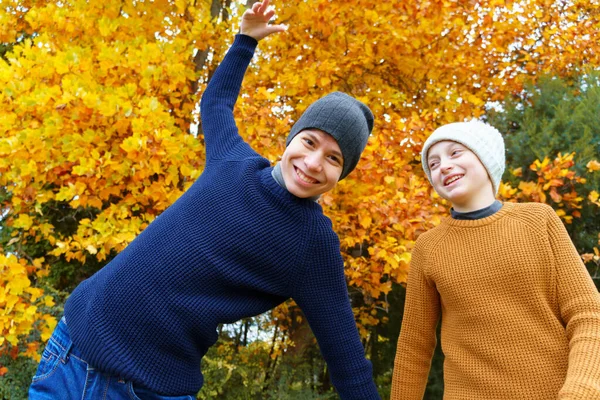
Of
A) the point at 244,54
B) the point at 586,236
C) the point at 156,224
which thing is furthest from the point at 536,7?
the point at 156,224

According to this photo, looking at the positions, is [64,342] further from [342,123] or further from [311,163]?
[342,123]

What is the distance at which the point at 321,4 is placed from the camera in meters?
3.54

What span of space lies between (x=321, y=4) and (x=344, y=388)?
2593mm

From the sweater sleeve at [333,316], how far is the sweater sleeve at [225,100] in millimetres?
479

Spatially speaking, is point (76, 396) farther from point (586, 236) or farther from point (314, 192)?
point (586, 236)

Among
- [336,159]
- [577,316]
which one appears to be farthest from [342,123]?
[577,316]

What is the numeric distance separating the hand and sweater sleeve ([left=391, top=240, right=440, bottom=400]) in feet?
3.15

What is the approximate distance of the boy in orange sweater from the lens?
5.14 feet

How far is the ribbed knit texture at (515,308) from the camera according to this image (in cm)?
155

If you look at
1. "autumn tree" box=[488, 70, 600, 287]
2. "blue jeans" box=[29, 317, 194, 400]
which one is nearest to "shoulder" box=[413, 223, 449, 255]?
"blue jeans" box=[29, 317, 194, 400]

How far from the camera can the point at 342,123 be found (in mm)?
1704

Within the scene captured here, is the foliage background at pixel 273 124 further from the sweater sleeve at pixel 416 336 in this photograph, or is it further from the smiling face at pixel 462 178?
the smiling face at pixel 462 178

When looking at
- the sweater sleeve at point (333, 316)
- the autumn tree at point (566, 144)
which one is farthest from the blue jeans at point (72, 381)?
the autumn tree at point (566, 144)

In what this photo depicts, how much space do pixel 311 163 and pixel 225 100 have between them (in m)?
0.52
